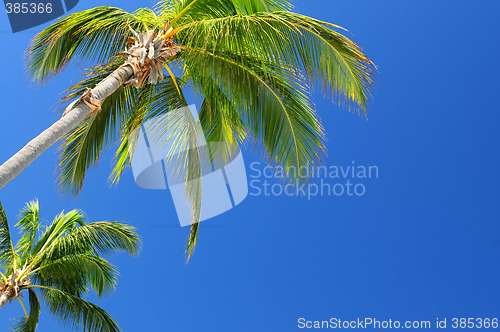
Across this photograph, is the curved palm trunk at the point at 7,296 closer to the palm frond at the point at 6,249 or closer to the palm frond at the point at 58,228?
the palm frond at the point at 6,249

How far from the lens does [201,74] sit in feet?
23.1

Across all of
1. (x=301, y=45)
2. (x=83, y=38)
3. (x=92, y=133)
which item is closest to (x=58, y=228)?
(x=92, y=133)

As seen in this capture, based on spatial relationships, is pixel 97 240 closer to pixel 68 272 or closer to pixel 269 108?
pixel 68 272

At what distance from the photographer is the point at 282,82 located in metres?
7.22

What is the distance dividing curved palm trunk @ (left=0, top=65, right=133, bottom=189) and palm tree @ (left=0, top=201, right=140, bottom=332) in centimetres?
534

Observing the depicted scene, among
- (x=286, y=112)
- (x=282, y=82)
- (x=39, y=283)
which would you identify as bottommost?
(x=39, y=283)

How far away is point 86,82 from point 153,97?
958 mm

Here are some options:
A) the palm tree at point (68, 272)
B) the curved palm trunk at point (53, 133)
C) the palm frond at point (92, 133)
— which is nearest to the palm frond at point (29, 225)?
the palm tree at point (68, 272)

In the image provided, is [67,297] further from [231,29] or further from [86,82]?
[231,29]

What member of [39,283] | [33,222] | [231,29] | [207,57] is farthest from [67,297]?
[231,29]

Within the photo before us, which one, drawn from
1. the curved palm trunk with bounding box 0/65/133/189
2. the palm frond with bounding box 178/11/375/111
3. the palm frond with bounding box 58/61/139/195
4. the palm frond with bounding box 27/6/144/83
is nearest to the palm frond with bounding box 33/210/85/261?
the palm frond with bounding box 58/61/139/195

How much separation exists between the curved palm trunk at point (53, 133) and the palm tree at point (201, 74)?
0.04ft

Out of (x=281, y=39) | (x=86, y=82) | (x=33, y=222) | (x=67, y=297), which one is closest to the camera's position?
(x=281, y=39)

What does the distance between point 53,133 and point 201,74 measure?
2.23 meters
